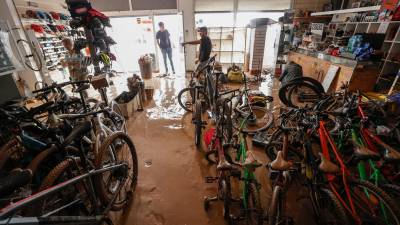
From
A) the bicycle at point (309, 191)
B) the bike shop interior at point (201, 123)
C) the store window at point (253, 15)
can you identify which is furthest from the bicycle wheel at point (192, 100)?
the store window at point (253, 15)

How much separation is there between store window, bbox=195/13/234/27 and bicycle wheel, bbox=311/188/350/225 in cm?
697

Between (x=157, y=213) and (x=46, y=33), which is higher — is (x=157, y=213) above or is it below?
below

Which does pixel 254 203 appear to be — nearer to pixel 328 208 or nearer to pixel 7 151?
pixel 328 208

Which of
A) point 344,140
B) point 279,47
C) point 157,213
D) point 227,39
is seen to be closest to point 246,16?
point 227,39

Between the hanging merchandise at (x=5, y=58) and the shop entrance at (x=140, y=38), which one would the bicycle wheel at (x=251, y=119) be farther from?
the shop entrance at (x=140, y=38)

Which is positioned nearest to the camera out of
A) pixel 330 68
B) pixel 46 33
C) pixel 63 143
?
pixel 63 143

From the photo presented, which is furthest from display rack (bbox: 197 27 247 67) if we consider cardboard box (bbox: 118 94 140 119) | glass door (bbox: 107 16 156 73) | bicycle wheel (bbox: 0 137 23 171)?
bicycle wheel (bbox: 0 137 23 171)

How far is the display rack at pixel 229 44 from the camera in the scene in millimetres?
7633

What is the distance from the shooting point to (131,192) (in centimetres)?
213

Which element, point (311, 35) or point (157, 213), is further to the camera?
point (311, 35)

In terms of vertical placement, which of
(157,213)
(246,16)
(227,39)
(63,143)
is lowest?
(157,213)

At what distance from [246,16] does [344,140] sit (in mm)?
6235

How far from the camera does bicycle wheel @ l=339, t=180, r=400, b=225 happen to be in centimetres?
137

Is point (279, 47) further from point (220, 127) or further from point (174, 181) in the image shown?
point (174, 181)
